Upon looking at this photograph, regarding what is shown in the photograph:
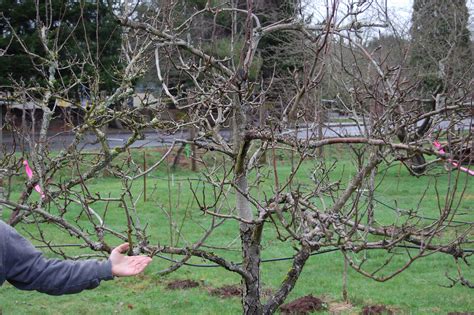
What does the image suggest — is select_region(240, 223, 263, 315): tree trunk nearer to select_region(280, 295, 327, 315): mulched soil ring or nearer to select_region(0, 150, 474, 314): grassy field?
select_region(0, 150, 474, 314): grassy field

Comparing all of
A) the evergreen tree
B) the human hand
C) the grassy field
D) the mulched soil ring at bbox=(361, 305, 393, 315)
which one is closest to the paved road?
the grassy field

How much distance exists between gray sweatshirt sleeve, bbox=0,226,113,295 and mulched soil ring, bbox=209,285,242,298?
4.70 metres

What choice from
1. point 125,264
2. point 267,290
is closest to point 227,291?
point 267,290

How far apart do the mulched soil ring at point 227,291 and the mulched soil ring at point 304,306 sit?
801 mm

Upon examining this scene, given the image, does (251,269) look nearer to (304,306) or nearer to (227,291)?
(304,306)

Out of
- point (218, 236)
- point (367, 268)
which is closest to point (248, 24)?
point (367, 268)

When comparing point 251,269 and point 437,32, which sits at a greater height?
point 437,32

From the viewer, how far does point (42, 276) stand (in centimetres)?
246

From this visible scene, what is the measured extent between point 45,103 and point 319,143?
264 cm

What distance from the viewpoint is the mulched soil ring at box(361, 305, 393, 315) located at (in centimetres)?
631

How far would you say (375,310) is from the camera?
6.38 m

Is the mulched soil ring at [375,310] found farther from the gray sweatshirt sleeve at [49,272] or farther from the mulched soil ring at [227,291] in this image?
the gray sweatshirt sleeve at [49,272]

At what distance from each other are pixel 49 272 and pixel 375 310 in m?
4.61

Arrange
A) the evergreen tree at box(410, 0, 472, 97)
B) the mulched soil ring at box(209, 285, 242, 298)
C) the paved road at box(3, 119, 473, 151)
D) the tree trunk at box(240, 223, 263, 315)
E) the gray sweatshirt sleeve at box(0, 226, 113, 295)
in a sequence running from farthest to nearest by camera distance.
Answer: the evergreen tree at box(410, 0, 472, 97)
the mulched soil ring at box(209, 285, 242, 298)
the paved road at box(3, 119, 473, 151)
the tree trunk at box(240, 223, 263, 315)
the gray sweatshirt sleeve at box(0, 226, 113, 295)
